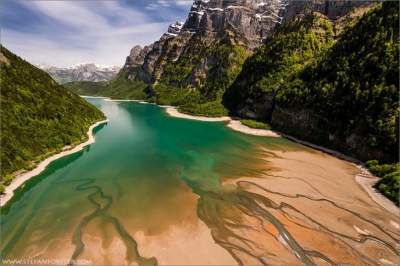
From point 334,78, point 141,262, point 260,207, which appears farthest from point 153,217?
point 334,78

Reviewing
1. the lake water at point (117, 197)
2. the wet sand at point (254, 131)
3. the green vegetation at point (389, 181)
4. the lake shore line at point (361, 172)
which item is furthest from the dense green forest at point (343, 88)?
the lake water at point (117, 197)

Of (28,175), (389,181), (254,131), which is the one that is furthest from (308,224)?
(254,131)

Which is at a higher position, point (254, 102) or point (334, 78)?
point (334, 78)

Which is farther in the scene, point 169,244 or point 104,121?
point 104,121

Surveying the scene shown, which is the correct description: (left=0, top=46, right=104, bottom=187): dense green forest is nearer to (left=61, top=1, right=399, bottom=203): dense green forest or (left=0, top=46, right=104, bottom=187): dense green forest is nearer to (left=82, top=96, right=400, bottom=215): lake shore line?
(left=82, top=96, right=400, bottom=215): lake shore line

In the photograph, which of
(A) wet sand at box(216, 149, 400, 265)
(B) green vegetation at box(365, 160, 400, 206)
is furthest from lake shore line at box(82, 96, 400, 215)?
(A) wet sand at box(216, 149, 400, 265)

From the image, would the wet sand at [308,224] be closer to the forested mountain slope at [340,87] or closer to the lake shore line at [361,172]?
the lake shore line at [361,172]

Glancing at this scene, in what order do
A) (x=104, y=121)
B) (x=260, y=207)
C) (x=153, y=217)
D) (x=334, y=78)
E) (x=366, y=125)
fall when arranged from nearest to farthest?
(x=153, y=217) < (x=260, y=207) < (x=366, y=125) < (x=334, y=78) < (x=104, y=121)

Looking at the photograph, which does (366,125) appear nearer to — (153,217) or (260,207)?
(260,207)
